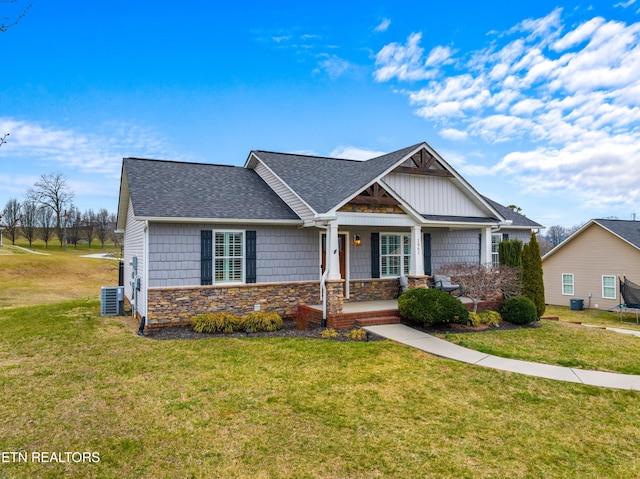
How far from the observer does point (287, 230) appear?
12.1m

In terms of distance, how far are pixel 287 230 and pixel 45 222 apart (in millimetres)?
59824

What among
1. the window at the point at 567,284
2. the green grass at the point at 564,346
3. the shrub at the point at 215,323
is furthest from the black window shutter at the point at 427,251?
the window at the point at 567,284

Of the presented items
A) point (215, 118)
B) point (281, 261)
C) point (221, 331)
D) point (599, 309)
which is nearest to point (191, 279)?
point (221, 331)

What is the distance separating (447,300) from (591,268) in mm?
17301

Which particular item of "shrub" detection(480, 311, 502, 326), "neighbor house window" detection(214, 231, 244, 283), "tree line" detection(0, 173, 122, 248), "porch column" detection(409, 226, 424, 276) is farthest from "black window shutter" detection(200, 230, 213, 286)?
"tree line" detection(0, 173, 122, 248)

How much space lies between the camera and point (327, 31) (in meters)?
14.6

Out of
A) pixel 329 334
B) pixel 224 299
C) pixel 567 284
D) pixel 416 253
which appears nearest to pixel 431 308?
pixel 416 253

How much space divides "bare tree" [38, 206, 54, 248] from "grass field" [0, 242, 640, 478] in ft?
185

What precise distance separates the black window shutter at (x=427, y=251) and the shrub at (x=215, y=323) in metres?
7.49

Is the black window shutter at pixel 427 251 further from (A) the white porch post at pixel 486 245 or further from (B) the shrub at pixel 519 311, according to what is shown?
(B) the shrub at pixel 519 311

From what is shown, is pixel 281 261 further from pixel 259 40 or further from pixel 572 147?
pixel 572 147

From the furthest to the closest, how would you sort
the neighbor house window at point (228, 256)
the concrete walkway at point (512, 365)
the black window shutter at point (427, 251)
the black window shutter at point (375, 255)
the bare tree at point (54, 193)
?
the bare tree at point (54, 193)
the black window shutter at point (427, 251)
the black window shutter at point (375, 255)
the neighbor house window at point (228, 256)
the concrete walkway at point (512, 365)

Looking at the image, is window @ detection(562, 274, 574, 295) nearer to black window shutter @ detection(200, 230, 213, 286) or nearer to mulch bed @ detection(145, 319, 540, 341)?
mulch bed @ detection(145, 319, 540, 341)

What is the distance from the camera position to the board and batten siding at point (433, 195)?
13065 mm
